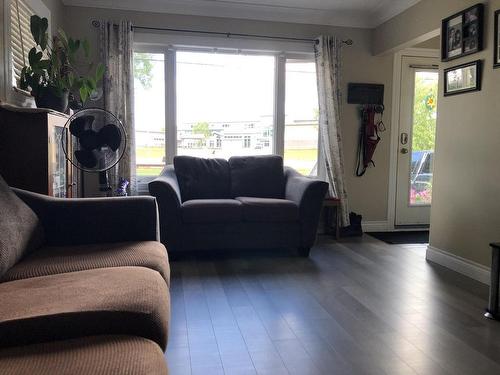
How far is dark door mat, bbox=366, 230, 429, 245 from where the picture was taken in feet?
14.1

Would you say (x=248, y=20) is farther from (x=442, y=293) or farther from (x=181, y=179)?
(x=442, y=293)

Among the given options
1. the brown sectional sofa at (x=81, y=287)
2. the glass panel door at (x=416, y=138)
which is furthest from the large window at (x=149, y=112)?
the glass panel door at (x=416, y=138)

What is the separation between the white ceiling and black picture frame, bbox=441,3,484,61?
27.2 inches

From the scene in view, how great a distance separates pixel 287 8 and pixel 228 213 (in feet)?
7.51

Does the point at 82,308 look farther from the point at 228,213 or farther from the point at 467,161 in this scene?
the point at 467,161

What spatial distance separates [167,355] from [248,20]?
355cm

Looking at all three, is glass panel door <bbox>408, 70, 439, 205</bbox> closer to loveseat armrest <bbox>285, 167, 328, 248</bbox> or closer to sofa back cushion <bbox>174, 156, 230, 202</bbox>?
loveseat armrest <bbox>285, 167, 328, 248</bbox>

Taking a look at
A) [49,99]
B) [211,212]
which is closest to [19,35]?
[49,99]

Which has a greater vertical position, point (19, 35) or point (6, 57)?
point (19, 35)

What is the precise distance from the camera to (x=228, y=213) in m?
3.50

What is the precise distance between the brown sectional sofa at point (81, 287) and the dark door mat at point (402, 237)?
9.61ft

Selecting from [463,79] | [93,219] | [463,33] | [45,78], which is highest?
[463,33]

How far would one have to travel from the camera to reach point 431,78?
483 centimetres

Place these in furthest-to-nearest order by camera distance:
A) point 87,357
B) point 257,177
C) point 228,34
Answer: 1. point 228,34
2. point 257,177
3. point 87,357
